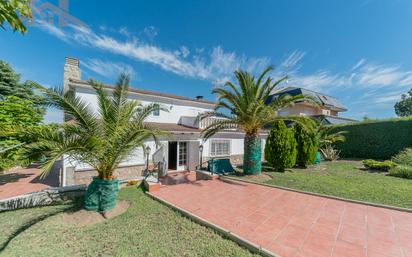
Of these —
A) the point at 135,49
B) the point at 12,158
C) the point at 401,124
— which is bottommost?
the point at 12,158

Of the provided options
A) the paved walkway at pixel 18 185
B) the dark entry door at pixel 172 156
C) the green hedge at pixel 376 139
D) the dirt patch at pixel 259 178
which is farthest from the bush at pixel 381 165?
the paved walkway at pixel 18 185

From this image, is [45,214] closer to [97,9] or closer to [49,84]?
[49,84]

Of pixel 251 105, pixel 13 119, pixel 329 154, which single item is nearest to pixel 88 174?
pixel 13 119

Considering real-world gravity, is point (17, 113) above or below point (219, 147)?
above

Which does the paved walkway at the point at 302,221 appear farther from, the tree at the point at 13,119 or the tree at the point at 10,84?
the tree at the point at 10,84

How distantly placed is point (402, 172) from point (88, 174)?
20170mm

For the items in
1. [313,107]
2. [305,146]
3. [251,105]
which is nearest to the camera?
[251,105]

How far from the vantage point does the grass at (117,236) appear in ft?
13.2

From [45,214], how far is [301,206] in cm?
960

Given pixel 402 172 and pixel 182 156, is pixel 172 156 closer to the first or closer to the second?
pixel 182 156

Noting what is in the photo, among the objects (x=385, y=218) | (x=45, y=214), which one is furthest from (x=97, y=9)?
(x=385, y=218)

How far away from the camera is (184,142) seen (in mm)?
14977

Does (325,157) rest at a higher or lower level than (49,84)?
lower

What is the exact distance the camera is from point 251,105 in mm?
9875
